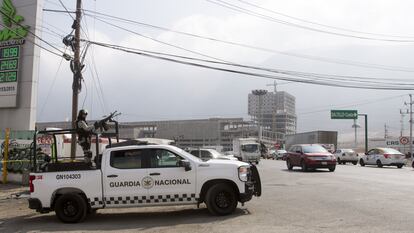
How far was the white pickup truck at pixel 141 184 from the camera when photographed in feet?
35.8

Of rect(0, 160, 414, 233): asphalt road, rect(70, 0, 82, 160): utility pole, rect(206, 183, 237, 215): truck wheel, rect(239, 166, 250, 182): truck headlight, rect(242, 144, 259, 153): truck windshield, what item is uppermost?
rect(70, 0, 82, 160): utility pole

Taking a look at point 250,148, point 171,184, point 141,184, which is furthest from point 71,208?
point 250,148

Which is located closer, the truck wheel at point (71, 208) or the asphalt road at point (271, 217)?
the asphalt road at point (271, 217)

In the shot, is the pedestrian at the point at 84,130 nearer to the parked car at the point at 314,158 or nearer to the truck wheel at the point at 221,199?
the truck wheel at the point at 221,199

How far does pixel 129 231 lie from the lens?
383 inches

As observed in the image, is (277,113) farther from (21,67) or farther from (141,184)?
(141,184)

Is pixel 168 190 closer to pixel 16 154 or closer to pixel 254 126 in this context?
pixel 16 154

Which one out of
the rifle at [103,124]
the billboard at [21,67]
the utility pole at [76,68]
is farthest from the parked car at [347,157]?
the rifle at [103,124]

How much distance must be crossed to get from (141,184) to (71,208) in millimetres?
1753

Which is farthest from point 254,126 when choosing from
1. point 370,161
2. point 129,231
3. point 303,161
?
point 129,231

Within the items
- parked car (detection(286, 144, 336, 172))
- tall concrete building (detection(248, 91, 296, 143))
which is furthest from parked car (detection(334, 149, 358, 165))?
tall concrete building (detection(248, 91, 296, 143))

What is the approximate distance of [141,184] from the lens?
10922 millimetres

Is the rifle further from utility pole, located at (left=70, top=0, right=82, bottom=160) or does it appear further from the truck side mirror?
utility pole, located at (left=70, top=0, right=82, bottom=160)

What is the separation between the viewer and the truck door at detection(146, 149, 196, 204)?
10.9 m
